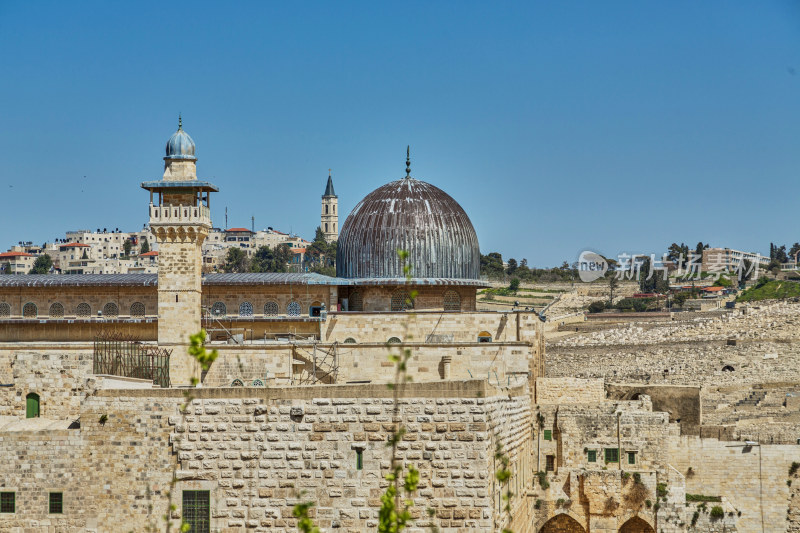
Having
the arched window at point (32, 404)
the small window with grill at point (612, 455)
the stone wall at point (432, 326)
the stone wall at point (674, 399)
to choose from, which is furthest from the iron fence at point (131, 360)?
the stone wall at point (674, 399)

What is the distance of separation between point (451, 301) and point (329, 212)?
11761cm

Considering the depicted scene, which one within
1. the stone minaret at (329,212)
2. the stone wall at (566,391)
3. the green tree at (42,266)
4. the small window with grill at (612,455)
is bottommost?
the small window with grill at (612,455)

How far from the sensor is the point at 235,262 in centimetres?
11056

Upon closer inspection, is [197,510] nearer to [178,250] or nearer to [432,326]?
[178,250]

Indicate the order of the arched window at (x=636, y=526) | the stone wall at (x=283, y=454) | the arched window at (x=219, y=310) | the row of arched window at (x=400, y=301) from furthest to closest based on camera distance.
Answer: the arched window at (x=219, y=310)
the row of arched window at (x=400, y=301)
the arched window at (x=636, y=526)
the stone wall at (x=283, y=454)

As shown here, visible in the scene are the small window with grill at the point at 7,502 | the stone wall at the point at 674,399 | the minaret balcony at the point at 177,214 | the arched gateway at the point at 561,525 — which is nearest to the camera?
the small window with grill at the point at 7,502

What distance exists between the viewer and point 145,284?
95.5 feet

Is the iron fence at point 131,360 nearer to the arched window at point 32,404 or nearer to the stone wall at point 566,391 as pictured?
the arched window at point 32,404

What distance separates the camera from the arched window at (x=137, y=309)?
96.5 ft

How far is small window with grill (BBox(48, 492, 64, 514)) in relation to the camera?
51.2 ft

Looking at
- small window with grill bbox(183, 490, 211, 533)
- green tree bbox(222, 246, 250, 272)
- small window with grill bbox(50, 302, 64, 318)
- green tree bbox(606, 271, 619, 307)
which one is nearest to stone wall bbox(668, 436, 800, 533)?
small window with grill bbox(50, 302, 64, 318)

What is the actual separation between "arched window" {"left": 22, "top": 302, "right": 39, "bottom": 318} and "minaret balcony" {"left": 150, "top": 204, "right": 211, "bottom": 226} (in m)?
6.06

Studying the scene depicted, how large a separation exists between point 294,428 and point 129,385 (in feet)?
18.5

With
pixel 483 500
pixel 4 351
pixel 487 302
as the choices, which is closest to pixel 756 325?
pixel 487 302
